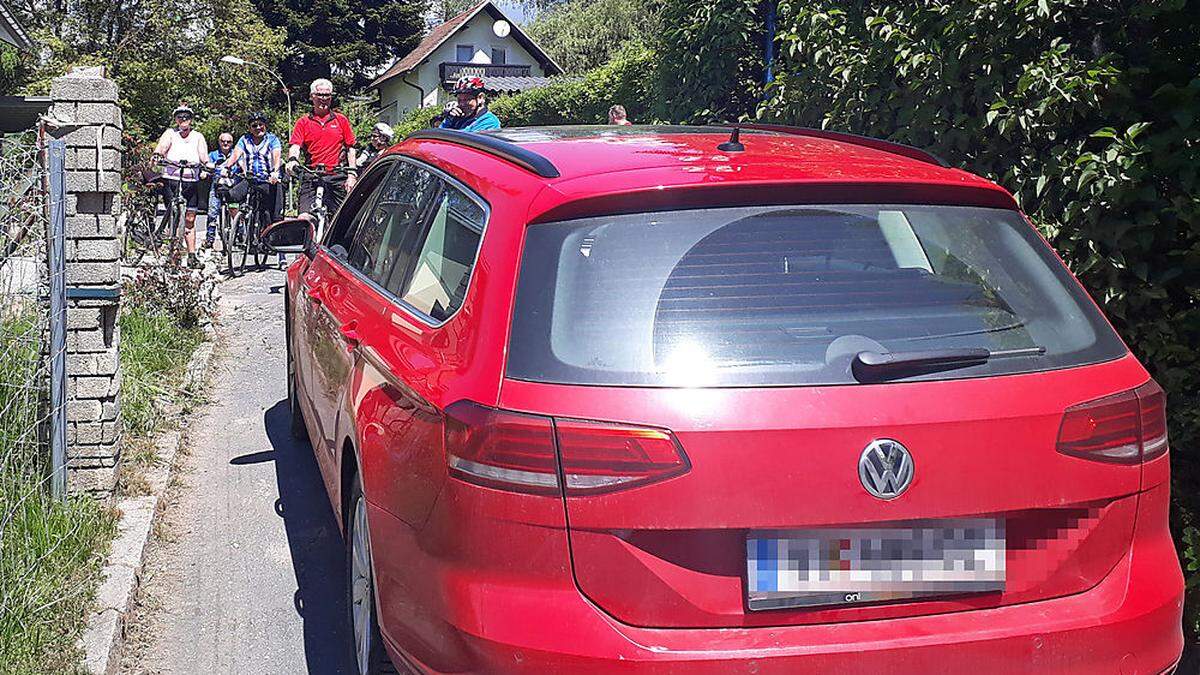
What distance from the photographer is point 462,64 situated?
197ft

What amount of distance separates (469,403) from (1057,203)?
2.78 m

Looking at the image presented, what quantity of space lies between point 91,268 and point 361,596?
231cm

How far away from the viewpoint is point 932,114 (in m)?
5.37

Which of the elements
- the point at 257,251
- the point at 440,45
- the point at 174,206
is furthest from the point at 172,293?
the point at 440,45

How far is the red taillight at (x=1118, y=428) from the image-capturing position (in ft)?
9.19

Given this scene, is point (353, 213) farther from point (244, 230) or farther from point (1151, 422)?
point (244, 230)

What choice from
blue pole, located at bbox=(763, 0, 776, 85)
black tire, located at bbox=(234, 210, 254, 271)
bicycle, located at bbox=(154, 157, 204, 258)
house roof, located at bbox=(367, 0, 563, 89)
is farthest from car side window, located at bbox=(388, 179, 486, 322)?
house roof, located at bbox=(367, 0, 563, 89)

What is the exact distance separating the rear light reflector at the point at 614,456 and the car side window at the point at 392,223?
158cm

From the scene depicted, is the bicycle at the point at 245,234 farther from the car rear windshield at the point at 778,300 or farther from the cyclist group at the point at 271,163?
the car rear windshield at the point at 778,300

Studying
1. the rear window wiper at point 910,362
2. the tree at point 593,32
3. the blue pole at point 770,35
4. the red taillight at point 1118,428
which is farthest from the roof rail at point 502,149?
the tree at point 593,32

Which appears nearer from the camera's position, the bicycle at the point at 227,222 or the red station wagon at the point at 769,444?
the red station wagon at the point at 769,444

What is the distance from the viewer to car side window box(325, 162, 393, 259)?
16.9 ft

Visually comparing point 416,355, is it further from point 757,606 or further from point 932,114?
point 932,114

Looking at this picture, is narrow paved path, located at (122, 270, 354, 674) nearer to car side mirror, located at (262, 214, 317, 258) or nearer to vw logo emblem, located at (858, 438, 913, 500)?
car side mirror, located at (262, 214, 317, 258)
